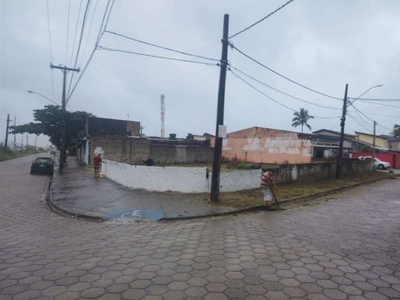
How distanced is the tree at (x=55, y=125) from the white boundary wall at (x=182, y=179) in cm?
2159

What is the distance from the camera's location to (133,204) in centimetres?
909

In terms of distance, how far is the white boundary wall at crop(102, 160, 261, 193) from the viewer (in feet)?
36.6

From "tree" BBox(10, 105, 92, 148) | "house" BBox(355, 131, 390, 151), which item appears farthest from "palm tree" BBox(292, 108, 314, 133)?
"tree" BBox(10, 105, 92, 148)

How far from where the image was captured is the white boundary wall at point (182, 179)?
11141 millimetres

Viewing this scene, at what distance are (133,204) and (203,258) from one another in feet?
16.8

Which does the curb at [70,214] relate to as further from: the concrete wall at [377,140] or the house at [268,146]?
the concrete wall at [377,140]

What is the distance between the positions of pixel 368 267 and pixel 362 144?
43883 mm

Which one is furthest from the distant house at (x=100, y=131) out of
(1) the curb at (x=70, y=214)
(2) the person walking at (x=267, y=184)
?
(2) the person walking at (x=267, y=184)

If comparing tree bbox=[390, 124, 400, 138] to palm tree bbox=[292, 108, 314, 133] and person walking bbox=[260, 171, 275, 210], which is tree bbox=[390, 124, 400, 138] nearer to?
palm tree bbox=[292, 108, 314, 133]

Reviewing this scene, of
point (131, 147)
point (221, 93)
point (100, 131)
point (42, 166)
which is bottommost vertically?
point (42, 166)

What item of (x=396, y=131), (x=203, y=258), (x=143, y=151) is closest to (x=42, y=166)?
(x=143, y=151)

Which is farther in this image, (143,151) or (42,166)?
(143,151)

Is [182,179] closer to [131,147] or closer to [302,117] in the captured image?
[131,147]

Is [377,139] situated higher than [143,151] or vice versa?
[377,139]
